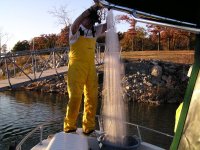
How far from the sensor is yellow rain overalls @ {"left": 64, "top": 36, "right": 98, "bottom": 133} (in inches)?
194

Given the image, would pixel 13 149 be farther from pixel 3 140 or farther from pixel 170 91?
pixel 170 91

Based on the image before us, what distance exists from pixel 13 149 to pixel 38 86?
24866 millimetres

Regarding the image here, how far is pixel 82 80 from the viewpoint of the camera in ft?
16.3

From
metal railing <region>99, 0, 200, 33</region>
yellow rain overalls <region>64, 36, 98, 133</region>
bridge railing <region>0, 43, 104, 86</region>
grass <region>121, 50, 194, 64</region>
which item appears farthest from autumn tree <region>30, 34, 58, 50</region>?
metal railing <region>99, 0, 200, 33</region>

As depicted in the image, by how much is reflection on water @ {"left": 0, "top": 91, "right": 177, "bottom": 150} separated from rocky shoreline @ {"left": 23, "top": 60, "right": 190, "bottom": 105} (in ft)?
4.11

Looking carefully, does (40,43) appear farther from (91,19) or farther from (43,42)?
(91,19)

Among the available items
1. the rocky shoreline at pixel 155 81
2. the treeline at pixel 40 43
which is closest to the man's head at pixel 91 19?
the rocky shoreline at pixel 155 81

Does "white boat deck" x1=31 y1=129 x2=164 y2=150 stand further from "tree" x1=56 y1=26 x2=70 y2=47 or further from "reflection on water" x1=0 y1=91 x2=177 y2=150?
"tree" x1=56 y1=26 x2=70 y2=47

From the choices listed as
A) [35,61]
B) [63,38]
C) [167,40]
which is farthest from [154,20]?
[63,38]

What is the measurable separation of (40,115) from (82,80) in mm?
14173

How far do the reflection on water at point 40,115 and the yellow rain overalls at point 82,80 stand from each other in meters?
7.91

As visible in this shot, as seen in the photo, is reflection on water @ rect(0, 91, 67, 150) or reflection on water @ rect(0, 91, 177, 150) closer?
reflection on water @ rect(0, 91, 177, 150)

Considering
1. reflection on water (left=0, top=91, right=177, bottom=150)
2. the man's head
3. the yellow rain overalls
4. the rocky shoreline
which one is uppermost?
the man's head

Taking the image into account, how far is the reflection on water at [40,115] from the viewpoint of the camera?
15109 millimetres
